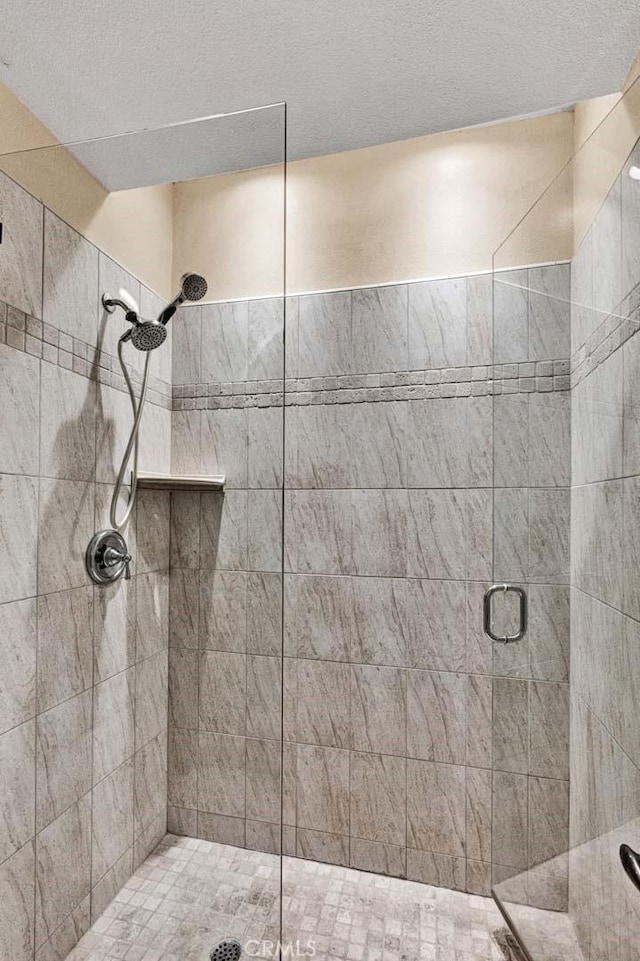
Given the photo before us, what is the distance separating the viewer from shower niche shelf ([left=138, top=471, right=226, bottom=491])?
1.18 meters

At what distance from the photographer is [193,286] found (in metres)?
1.19

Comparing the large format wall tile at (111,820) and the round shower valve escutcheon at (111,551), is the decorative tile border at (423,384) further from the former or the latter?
the large format wall tile at (111,820)

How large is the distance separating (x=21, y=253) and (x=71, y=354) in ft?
0.85

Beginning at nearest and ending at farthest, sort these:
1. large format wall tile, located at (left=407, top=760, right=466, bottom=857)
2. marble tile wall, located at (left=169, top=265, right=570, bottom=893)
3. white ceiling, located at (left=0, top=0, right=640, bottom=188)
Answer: white ceiling, located at (left=0, top=0, right=640, bottom=188) → marble tile wall, located at (left=169, top=265, right=570, bottom=893) → large format wall tile, located at (left=407, top=760, right=466, bottom=857)

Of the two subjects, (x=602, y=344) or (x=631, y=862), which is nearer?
(x=631, y=862)

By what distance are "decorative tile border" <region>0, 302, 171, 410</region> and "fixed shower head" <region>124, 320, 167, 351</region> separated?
2.3 inches

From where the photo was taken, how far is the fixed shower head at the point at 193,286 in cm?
118

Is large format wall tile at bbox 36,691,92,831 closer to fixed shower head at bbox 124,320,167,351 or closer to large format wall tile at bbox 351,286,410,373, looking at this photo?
fixed shower head at bbox 124,320,167,351

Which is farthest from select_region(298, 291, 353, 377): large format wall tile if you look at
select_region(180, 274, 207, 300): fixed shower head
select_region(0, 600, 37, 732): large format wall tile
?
select_region(0, 600, 37, 732): large format wall tile

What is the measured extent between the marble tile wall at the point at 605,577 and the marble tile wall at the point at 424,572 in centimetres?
9

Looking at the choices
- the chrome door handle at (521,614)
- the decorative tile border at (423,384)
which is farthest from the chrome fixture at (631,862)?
the decorative tile border at (423,384)

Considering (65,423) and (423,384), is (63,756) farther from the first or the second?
(423,384)

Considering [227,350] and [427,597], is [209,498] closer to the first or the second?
[227,350]

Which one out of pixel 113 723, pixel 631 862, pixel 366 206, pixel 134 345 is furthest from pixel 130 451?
pixel 366 206
